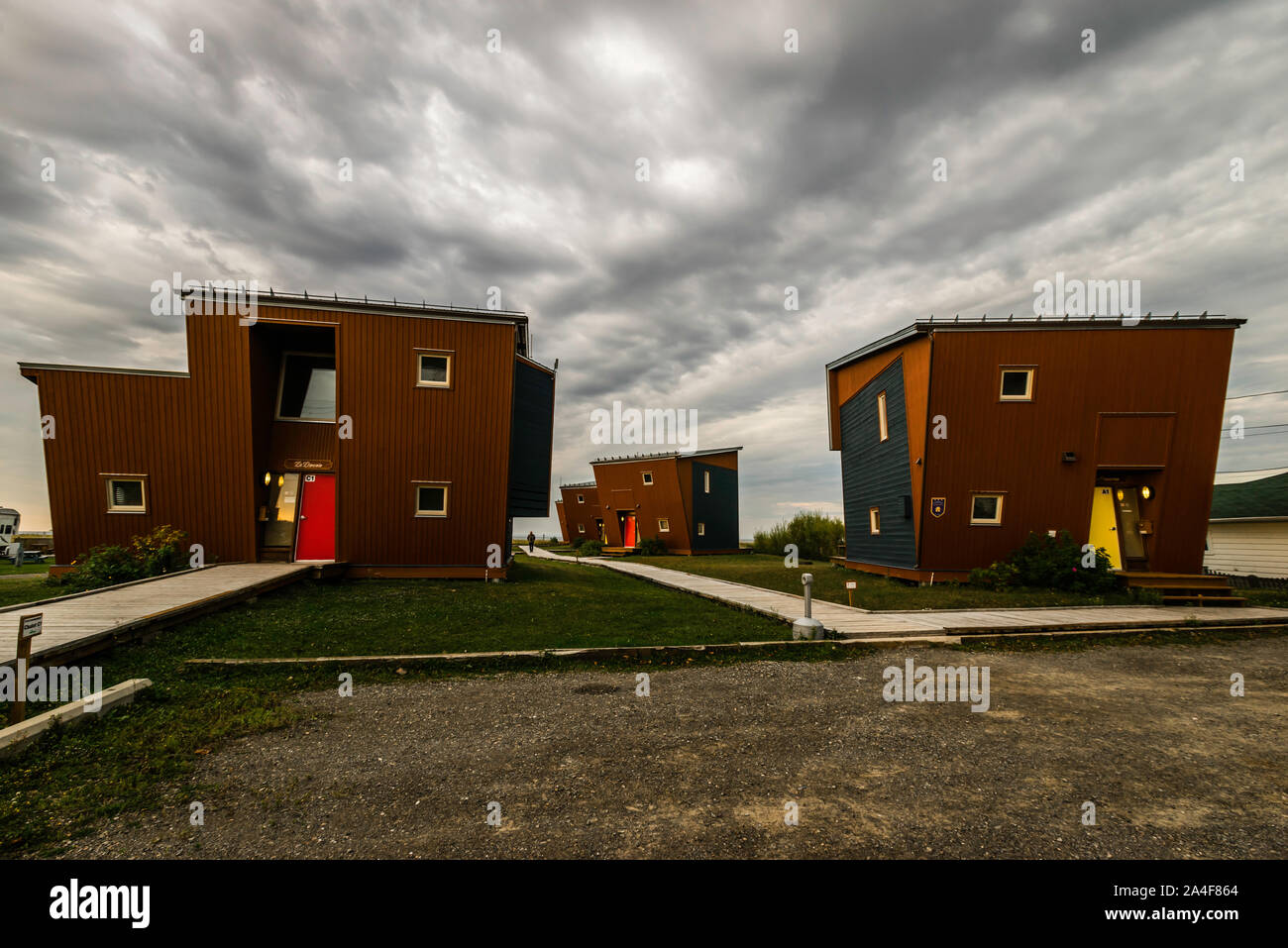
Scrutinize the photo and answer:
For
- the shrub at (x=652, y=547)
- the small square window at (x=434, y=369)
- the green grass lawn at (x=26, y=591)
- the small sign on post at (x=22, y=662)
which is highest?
the small square window at (x=434, y=369)

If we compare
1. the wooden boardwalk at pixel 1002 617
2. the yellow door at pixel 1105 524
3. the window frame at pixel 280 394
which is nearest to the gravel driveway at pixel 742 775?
the wooden boardwalk at pixel 1002 617

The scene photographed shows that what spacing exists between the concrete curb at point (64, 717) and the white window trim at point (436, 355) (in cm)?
1147

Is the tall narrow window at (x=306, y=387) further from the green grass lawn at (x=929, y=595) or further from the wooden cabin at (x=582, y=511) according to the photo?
the wooden cabin at (x=582, y=511)

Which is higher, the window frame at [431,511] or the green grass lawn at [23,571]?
the window frame at [431,511]

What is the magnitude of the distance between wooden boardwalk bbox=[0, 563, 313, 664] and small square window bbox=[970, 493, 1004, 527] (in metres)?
20.3

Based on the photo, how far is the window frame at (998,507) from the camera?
16797 millimetres

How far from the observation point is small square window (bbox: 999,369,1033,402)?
1659 centimetres

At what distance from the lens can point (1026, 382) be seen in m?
16.7

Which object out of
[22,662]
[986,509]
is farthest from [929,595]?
Result: [22,662]

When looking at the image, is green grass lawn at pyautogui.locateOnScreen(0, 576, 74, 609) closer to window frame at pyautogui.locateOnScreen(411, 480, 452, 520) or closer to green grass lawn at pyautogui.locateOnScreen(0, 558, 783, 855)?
green grass lawn at pyautogui.locateOnScreen(0, 558, 783, 855)

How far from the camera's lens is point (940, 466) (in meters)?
16.9

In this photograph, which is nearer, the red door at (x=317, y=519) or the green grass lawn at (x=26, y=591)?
the green grass lawn at (x=26, y=591)

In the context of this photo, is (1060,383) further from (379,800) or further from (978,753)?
(379,800)

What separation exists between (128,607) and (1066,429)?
24.0 m
